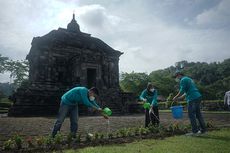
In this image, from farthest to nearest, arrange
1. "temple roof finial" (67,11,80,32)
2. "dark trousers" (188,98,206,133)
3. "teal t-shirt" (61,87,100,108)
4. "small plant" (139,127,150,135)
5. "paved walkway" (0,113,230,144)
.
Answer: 1. "temple roof finial" (67,11,80,32)
2. "paved walkway" (0,113,230,144)
3. "small plant" (139,127,150,135)
4. "dark trousers" (188,98,206,133)
5. "teal t-shirt" (61,87,100,108)

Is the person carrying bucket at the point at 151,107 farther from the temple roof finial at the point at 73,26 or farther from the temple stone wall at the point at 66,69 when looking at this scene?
the temple roof finial at the point at 73,26

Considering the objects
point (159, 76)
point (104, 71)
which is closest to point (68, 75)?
point (104, 71)

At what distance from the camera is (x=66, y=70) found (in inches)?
1287

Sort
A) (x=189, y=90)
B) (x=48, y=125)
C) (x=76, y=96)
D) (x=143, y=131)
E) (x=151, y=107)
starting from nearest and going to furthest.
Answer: (x=76, y=96)
(x=189, y=90)
(x=143, y=131)
(x=151, y=107)
(x=48, y=125)

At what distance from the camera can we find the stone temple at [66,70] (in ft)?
84.4

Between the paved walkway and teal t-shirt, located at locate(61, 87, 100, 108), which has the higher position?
teal t-shirt, located at locate(61, 87, 100, 108)

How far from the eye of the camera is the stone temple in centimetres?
2572

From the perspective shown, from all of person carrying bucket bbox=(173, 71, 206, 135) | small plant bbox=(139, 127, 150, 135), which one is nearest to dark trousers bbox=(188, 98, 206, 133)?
person carrying bucket bbox=(173, 71, 206, 135)

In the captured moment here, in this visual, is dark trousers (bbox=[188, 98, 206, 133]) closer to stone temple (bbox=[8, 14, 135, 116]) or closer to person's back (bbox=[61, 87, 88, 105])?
person's back (bbox=[61, 87, 88, 105])

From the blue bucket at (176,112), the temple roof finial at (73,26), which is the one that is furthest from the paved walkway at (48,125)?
the temple roof finial at (73,26)

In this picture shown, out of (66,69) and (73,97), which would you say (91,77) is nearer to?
(66,69)

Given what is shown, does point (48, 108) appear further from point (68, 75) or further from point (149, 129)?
point (149, 129)

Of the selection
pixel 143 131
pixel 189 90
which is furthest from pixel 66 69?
pixel 189 90

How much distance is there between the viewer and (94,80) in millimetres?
33031
